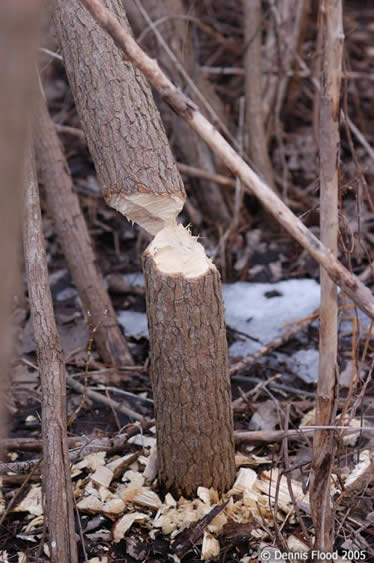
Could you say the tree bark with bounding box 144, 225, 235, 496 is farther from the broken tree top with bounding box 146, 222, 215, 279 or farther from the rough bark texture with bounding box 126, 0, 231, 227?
the rough bark texture with bounding box 126, 0, 231, 227

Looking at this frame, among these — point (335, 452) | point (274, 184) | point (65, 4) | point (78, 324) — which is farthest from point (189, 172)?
point (335, 452)

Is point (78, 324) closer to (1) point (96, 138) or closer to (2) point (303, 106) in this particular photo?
(1) point (96, 138)

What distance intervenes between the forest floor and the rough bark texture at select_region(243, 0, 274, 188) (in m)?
0.24

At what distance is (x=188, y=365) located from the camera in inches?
69.7

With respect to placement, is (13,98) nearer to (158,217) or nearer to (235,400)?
(158,217)

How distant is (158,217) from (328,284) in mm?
548

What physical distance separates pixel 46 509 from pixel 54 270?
6.11 feet

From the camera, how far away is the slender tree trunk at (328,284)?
1282 millimetres

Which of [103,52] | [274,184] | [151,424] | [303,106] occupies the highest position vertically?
[103,52]

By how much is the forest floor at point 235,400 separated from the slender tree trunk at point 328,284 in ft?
0.19

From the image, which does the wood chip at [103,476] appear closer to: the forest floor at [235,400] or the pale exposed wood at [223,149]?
the forest floor at [235,400]

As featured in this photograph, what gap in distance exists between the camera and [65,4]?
183cm

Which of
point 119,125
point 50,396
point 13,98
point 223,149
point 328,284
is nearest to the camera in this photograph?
point 13,98

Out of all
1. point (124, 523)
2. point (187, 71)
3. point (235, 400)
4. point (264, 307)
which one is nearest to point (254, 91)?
point (187, 71)
